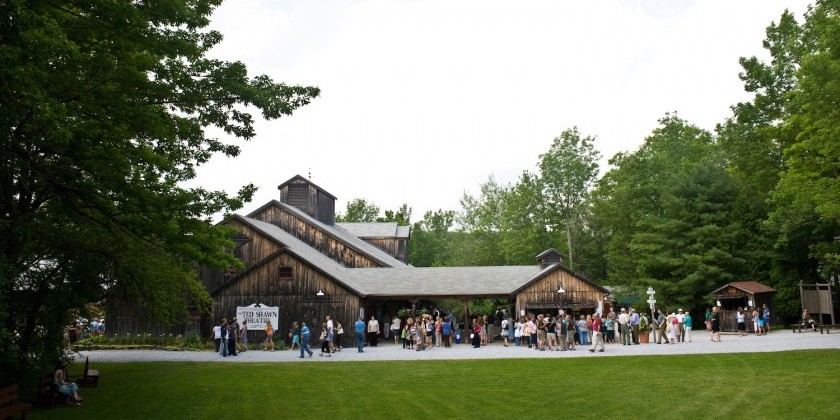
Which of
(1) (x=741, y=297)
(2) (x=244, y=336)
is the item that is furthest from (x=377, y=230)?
(1) (x=741, y=297)

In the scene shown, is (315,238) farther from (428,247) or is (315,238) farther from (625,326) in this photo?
(428,247)

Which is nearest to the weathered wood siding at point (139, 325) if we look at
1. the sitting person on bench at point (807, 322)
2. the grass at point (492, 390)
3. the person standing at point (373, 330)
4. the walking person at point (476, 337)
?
the person standing at point (373, 330)

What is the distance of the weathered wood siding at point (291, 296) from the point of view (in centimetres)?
3359

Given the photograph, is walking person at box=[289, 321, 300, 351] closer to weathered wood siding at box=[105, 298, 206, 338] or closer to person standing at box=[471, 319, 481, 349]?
weathered wood siding at box=[105, 298, 206, 338]

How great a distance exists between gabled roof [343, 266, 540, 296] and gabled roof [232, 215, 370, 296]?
961 millimetres

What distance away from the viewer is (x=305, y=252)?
39625mm

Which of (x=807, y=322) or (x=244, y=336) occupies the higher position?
(x=807, y=322)

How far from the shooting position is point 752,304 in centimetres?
3450

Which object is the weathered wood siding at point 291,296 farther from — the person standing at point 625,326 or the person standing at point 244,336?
the person standing at point 625,326

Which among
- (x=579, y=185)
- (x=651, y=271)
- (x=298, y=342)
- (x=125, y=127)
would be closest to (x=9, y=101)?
(x=125, y=127)

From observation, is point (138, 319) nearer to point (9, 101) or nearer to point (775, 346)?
point (9, 101)

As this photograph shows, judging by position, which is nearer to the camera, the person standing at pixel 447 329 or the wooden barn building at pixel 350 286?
the person standing at pixel 447 329

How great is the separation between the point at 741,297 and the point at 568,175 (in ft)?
Answer: 91.0

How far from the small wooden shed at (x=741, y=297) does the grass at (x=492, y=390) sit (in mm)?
13813
